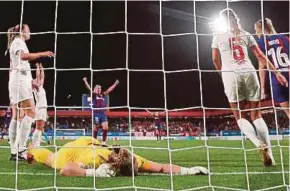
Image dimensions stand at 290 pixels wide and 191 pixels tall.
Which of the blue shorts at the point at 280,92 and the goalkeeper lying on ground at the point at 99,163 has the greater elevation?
the blue shorts at the point at 280,92

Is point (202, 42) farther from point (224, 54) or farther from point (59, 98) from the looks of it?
point (224, 54)

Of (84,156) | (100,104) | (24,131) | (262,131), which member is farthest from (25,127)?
(262,131)

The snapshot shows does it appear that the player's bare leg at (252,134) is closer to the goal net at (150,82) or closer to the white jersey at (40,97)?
the goal net at (150,82)

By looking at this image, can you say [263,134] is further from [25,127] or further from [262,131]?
[25,127]

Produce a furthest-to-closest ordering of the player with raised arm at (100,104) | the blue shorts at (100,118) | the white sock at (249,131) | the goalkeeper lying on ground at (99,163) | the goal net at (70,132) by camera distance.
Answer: the goal net at (70,132) < the blue shorts at (100,118) < the player with raised arm at (100,104) < the white sock at (249,131) < the goalkeeper lying on ground at (99,163)

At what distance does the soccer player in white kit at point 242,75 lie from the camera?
9.41ft

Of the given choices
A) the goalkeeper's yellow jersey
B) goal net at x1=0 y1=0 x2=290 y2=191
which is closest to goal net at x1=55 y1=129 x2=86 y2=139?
goal net at x1=0 y1=0 x2=290 y2=191

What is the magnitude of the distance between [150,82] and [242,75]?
4.40 metres

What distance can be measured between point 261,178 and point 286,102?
1.04 meters

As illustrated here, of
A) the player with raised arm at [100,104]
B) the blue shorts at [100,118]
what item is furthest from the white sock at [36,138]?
the blue shorts at [100,118]

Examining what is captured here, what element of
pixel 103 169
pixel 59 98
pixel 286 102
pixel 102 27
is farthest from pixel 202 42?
pixel 103 169

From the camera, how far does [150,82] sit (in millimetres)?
7250

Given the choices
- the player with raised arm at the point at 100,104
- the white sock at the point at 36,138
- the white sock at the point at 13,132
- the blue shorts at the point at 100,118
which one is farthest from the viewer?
the blue shorts at the point at 100,118

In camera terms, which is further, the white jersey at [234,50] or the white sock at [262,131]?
the white jersey at [234,50]
